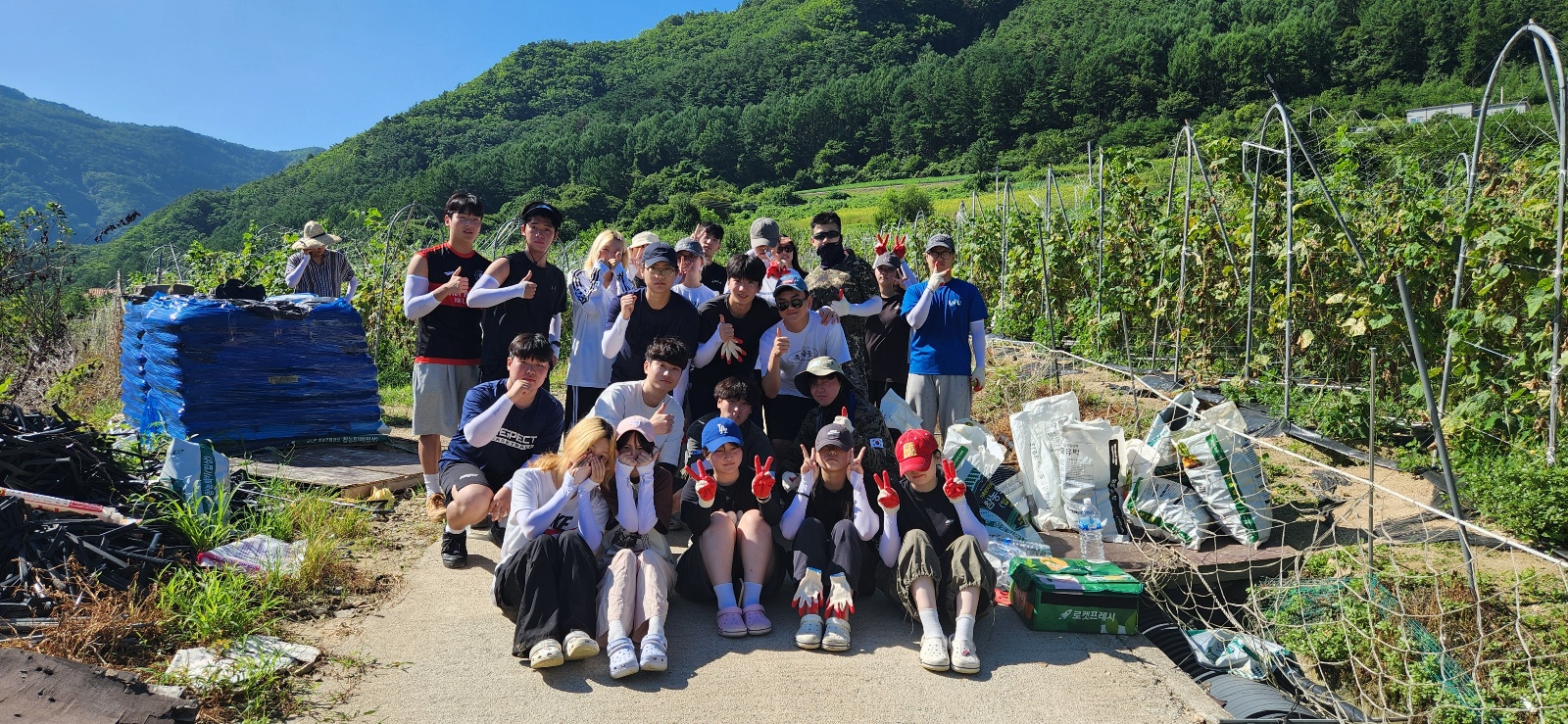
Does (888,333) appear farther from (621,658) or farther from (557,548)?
(621,658)

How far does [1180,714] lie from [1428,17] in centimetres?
5873

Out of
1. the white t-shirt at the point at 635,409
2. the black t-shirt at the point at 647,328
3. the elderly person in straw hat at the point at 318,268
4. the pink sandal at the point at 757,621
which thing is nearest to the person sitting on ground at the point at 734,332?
the black t-shirt at the point at 647,328

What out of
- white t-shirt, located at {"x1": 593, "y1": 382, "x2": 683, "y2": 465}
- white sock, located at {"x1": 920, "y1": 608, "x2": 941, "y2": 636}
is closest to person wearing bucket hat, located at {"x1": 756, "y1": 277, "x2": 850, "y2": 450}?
white t-shirt, located at {"x1": 593, "y1": 382, "x2": 683, "y2": 465}

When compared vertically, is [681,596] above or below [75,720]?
below

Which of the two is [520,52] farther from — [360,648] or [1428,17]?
[360,648]

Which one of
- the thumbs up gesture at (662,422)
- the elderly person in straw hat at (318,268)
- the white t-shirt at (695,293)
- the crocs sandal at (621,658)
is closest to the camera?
the crocs sandal at (621,658)

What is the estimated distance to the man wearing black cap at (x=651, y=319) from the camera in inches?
173

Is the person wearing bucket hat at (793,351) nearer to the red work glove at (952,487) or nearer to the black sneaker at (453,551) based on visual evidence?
the red work glove at (952,487)

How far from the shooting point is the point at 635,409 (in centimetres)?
423

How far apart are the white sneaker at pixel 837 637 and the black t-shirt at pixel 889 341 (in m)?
2.32

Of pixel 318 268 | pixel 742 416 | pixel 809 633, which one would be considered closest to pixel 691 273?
pixel 742 416

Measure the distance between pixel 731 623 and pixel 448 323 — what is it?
7.20 ft

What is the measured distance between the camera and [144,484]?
4297 mm

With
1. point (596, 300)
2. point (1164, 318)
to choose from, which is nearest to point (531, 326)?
point (596, 300)
